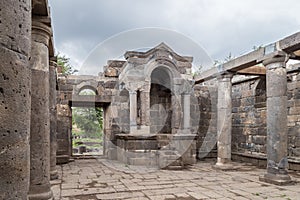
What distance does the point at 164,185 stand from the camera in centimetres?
565

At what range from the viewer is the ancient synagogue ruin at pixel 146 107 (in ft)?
5.67

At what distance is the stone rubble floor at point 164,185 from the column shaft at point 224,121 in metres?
0.59

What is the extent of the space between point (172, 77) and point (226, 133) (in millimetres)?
2744

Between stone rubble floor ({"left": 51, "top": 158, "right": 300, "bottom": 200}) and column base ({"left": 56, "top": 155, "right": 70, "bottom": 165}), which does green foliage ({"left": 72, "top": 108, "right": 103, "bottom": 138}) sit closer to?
column base ({"left": 56, "top": 155, "right": 70, "bottom": 165})

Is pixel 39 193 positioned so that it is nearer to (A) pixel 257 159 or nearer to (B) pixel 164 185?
(B) pixel 164 185

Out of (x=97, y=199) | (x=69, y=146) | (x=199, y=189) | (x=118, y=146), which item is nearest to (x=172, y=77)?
(x=118, y=146)

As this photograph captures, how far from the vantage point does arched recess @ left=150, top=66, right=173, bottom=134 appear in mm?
10797

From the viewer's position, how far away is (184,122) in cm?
1014

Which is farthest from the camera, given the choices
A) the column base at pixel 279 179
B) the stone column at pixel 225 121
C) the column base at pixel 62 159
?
the column base at pixel 62 159

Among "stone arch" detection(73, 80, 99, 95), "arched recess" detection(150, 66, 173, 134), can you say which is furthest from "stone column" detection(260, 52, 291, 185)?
"stone arch" detection(73, 80, 99, 95)

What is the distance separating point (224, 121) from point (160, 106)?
3206 mm

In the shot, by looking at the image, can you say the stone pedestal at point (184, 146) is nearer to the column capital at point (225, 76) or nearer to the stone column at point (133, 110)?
the stone column at point (133, 110)

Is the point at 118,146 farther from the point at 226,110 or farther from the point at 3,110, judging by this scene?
the point at 3,110

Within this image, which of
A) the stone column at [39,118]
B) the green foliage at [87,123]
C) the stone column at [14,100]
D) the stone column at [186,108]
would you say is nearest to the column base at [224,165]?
the stone column at [186,108]
